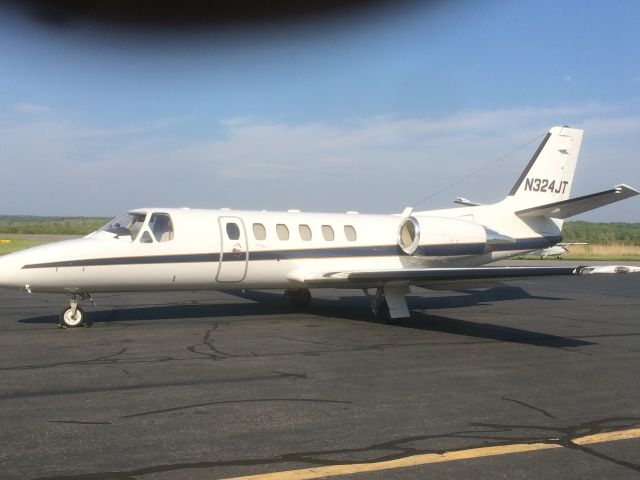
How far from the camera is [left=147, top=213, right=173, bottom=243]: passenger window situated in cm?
1400

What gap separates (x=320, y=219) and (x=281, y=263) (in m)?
1.85

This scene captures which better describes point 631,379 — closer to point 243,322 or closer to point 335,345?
point 335,345

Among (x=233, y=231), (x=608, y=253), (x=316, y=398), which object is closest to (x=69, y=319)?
(x=233, y=231)

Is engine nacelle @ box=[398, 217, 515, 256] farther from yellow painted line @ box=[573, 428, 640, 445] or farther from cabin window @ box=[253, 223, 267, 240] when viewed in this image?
yellow painted line @ box=[573, 428, 640, 445]

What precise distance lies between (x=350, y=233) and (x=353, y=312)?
2.02m

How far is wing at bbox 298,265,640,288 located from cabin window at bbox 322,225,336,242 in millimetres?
1205

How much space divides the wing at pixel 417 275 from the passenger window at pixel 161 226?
303 cm

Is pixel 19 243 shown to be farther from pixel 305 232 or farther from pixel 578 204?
pixel 578 204

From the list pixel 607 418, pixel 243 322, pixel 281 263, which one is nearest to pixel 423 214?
pixel 281 263

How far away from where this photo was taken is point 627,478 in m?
5.13

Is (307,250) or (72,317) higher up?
(307,250)

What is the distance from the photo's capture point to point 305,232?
16.2 meters

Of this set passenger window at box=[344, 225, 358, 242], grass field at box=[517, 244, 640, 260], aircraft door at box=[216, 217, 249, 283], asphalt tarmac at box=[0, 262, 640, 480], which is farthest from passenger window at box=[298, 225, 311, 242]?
grass field at box=[517, 244, 640, 260]

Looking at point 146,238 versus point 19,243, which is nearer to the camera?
point 146,238
